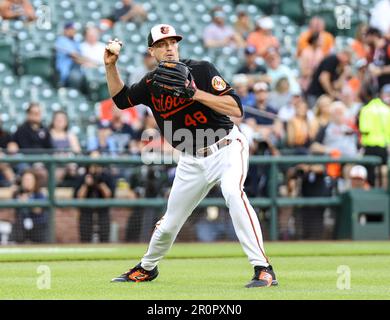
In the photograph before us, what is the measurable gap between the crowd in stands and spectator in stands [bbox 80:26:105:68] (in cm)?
2

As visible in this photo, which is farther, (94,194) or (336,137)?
(336,137)

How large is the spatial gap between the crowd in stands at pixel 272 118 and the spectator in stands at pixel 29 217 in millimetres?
17

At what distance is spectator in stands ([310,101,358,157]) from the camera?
631 inches

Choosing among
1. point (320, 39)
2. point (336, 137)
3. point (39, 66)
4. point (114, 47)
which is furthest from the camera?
point (320, 39)

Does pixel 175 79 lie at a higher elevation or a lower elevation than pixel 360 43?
lower

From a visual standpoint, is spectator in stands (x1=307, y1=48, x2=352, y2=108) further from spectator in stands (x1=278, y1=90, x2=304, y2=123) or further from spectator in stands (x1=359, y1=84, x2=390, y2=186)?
spectator in stands (x1=359, y1=84, x2=390, y2=186)

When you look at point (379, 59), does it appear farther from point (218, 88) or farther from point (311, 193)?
point (218, 88)

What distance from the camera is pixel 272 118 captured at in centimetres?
1633

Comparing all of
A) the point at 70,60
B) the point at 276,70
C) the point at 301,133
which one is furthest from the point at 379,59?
the point at 70,60

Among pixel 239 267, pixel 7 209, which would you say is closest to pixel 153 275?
pixel 239 267

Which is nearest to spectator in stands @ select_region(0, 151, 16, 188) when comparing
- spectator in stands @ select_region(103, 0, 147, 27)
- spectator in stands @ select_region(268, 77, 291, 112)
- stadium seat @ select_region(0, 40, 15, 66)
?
stadium seat @ select_region(0, 40, 15, 66)

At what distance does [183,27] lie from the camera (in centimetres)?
2030

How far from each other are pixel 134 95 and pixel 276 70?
9348 mm

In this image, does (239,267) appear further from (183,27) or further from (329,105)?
(183,27)
